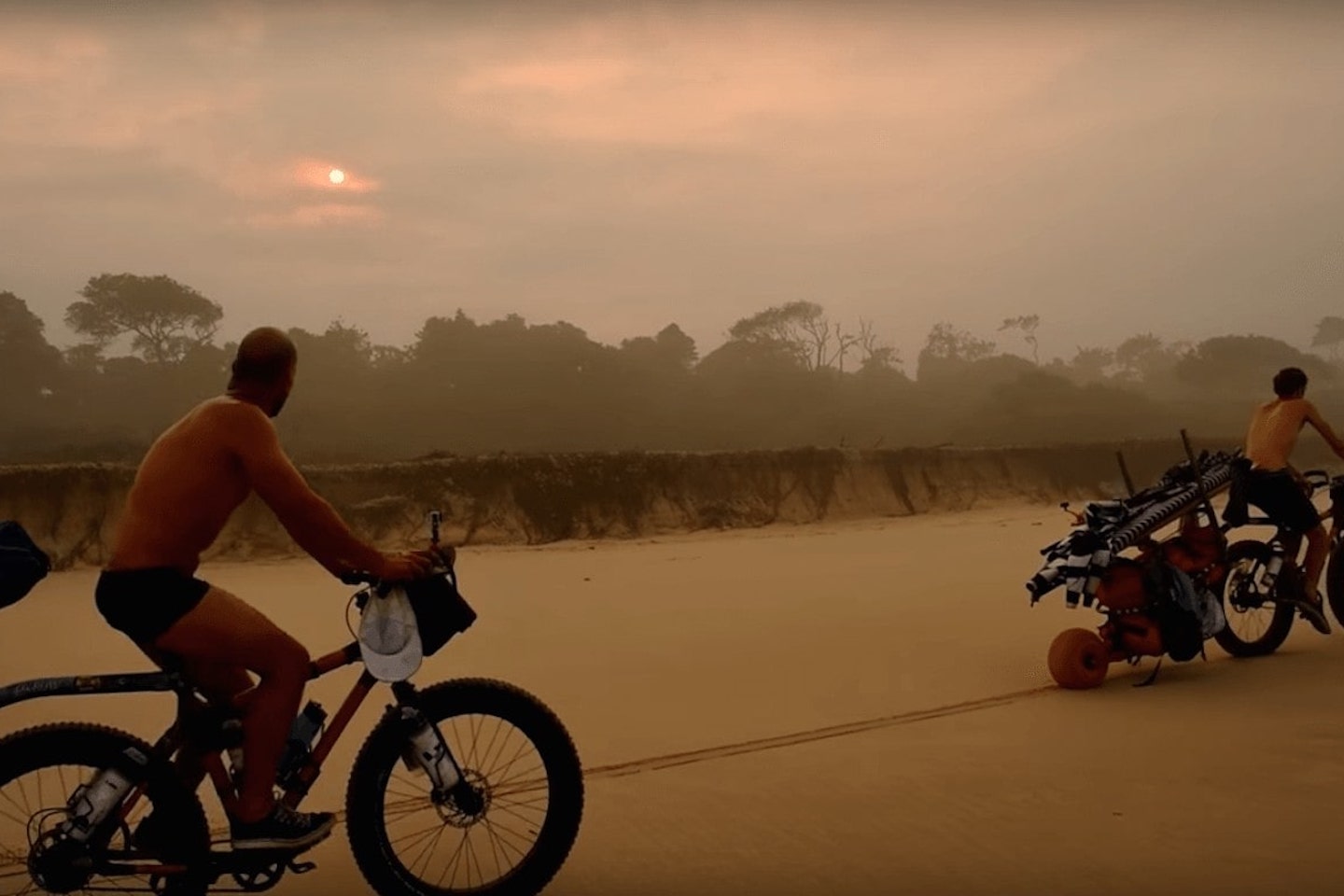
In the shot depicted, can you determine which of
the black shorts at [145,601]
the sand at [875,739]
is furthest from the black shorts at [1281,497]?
the black shorts at [145,601]

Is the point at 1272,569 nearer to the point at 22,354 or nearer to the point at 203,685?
the point at 203,685

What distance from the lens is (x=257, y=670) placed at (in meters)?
3.31

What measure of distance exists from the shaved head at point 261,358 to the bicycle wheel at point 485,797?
1190 millimetres

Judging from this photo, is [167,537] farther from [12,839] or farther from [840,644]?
[840,644]

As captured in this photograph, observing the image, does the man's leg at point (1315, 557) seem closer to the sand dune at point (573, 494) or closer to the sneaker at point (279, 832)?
the sneaker at point (279, 832)

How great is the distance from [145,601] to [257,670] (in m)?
0.40

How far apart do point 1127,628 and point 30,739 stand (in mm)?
6354

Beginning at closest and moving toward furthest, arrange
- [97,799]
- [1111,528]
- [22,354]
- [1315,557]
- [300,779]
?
[97,799] → [300,779] → [1111,528] → [1315,557] → [22,354]

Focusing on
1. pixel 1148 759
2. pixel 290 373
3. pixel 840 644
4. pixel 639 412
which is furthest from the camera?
pixel 639 412

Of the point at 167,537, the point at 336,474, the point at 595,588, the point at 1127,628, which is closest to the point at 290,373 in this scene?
the point at 167,537

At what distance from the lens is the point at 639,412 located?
68000 mm

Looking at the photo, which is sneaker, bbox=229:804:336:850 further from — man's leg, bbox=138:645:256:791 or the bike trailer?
the bike trailer

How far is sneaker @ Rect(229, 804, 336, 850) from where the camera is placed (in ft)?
10.7

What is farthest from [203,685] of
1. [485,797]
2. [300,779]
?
[485,797]
